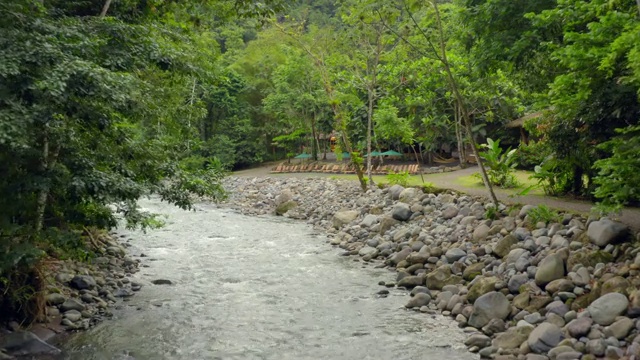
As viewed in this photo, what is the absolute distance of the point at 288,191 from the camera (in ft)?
81.0

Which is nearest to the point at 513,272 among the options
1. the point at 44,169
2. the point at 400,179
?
the point at 44,169

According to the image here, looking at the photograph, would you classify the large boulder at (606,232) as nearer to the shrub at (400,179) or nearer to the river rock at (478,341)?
the river rock at (478,341)

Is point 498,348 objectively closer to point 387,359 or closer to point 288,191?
point 387,359

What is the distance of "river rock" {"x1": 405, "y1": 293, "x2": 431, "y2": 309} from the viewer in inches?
376

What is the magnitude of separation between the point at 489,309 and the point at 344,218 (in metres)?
9.49

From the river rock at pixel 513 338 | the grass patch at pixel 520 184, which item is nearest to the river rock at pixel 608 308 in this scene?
the river rock at pixel 513 338

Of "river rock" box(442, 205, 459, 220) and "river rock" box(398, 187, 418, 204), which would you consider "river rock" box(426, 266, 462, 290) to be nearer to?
"river rock" box(442, 205, 459, 220)

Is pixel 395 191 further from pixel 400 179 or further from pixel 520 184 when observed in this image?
pixel 520 184

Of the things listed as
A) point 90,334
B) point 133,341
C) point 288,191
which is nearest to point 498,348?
point 133,341

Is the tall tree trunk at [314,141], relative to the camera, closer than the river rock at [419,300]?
No

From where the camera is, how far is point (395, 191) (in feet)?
58.9

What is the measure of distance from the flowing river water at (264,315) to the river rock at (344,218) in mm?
2483

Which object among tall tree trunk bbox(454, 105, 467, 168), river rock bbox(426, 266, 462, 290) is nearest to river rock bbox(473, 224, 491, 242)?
river rock bbox(426, 266, 462, 290)

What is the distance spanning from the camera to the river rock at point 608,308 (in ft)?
23.1
